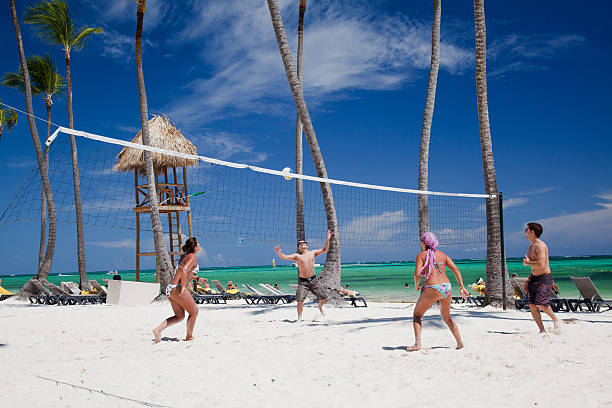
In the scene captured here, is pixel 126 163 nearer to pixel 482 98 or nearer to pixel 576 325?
pixel 482 98

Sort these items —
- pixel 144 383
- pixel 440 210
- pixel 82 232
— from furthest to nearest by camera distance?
pixel 82 232 → pixel 440 210 → pixel 144 383

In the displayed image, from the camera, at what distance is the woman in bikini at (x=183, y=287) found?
5.70 metres

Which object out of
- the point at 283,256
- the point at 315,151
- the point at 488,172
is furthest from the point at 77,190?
the point at 488,172

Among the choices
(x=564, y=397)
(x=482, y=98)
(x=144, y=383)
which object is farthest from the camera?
(x=482, y=98)

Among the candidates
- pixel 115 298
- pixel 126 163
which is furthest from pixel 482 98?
pixel 126 163

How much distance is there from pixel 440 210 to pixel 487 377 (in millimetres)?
7216

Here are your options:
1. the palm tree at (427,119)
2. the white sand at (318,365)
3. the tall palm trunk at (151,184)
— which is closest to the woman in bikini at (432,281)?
the white sand at (318,365)

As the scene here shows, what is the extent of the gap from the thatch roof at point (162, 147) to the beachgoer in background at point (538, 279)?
1231 centimetres

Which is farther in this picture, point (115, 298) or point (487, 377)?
point (115, 298)

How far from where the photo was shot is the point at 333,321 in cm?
721

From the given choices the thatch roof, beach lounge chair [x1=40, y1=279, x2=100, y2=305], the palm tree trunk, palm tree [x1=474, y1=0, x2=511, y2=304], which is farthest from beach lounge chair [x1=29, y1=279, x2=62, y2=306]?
palm tree [x1=474, y1=0, x2=511, y2=304]

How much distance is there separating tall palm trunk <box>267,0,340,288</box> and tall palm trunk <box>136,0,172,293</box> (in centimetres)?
396

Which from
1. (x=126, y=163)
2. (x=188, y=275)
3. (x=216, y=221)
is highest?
(x=126, y=163)

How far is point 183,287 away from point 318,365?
2.05 metres
